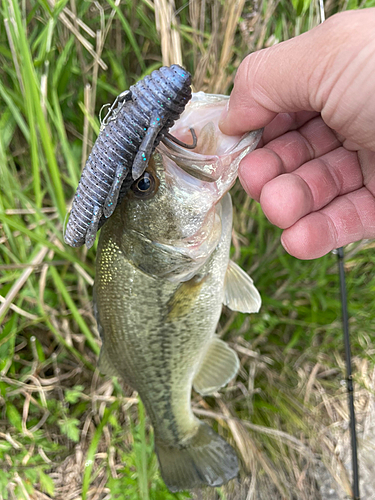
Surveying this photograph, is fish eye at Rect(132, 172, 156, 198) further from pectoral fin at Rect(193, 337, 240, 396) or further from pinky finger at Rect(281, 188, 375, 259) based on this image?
pectoral fin at Rect(193, 337, 240, 396)

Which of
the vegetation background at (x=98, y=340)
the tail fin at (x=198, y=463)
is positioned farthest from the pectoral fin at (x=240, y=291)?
the tail fin at (x=198, y=463)

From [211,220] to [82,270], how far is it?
1035 mm

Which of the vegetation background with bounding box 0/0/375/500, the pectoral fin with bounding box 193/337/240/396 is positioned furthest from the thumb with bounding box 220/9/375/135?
the pectoral fin with bounding box 193/337/240/396

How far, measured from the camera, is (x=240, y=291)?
61.8 inches

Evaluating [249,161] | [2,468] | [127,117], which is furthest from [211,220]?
[2,468]

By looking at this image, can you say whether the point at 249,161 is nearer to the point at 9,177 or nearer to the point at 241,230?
the point at 241,230

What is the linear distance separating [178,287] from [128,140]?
692 mm

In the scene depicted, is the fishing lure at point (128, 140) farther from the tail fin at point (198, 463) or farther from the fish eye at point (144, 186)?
the tail fin at point (198, 463)

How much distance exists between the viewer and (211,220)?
4.11 feet

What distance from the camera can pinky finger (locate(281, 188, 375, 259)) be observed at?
125 centimetres

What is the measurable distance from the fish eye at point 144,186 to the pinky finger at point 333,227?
52 cm

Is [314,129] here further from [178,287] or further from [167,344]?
[167,344]

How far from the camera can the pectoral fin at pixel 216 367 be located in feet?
5.82

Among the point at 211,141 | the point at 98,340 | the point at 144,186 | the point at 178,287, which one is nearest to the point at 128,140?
the point at 144,186
